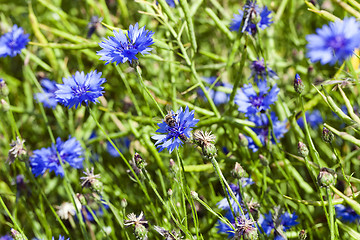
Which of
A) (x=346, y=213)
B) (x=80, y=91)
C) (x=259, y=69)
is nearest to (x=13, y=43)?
(x=80, y=91)

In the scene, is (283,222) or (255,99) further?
(255,99)

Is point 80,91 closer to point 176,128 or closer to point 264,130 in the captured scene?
point 176,128

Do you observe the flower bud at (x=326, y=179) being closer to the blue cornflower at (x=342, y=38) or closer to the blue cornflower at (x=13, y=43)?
the blue cornflower at (x=342, y=38)

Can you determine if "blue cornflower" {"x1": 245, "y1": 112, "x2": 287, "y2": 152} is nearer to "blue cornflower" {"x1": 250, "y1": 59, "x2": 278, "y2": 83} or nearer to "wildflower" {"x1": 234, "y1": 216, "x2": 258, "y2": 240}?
"blue cornflower" {"x1": 250, "y1": 59, "x2": 278, "y2": 83}

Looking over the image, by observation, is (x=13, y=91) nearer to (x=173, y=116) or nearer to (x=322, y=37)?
(x=173, y=116)

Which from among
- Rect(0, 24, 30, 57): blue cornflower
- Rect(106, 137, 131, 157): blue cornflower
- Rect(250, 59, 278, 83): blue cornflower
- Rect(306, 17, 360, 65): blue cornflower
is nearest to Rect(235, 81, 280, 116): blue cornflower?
Rect(250, 59, 278, 83): blue cornflower

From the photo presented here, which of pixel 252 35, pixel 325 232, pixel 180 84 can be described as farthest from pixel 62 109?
pixel 325 232
